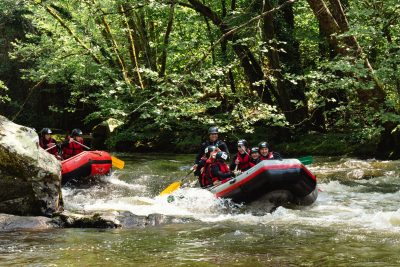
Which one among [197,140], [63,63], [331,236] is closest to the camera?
[331,236]

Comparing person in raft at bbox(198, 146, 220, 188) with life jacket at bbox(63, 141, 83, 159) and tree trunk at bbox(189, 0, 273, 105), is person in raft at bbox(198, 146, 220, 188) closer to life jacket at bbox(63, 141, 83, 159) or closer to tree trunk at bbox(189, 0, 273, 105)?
life jacket at bbox(63, 141, 83, 159)

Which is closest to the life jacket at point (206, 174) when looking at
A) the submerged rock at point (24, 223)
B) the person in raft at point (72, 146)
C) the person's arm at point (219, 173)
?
the person's arm at point (219, 173)

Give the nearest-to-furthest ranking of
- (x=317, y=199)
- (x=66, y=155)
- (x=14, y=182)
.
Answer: (x=14, y=182) → (x=317, y=199) → (x=66, y=155)

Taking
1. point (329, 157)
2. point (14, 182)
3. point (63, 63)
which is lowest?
point (329, 157)

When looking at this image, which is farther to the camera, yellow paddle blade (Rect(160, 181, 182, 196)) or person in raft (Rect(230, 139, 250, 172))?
person in raft (Rect(230, 139, 250, 172))

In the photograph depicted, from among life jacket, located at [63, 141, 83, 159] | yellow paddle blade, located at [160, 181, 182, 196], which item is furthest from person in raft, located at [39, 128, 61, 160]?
yellow paddle blade, located at [160, 181, 182, 196]

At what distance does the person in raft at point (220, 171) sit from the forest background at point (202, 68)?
7.79 feet

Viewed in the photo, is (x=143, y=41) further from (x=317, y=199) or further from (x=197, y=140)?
(x=317, y=199)

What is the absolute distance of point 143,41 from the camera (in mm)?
18031

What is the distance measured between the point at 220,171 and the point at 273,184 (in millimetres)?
1361

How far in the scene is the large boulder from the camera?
6742 millimetres

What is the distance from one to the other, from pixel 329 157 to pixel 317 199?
5.18m

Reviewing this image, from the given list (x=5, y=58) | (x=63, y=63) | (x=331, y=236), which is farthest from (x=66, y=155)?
(x=5, y=58)

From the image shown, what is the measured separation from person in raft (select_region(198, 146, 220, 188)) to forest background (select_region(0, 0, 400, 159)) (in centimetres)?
202
